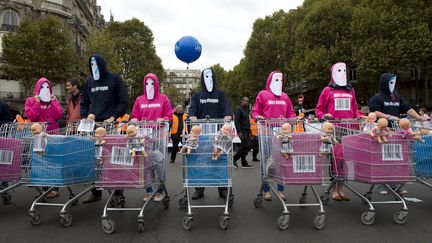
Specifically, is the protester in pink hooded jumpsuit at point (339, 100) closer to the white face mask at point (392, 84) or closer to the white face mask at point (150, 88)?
the white face mask at point (392, 84)

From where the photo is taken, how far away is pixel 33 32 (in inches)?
1095

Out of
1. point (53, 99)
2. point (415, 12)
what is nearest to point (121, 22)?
point (415, 12)

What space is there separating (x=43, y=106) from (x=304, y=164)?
14.3 ft

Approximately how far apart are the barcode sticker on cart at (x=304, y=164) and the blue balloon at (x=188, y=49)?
823cm

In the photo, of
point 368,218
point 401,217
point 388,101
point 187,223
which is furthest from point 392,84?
point 187,223

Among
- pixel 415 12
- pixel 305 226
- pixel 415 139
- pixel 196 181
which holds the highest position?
pixel 415 12

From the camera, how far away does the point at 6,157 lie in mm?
4914

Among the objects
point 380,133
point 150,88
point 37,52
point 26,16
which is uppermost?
point 26,16

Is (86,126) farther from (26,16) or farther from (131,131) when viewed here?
(26,16)

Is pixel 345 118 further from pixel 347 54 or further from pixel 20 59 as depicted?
pixel 20 59

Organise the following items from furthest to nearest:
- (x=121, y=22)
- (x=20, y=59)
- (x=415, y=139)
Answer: (x=121, y=22)
(x=20, y=59)
(x=415, y=139)

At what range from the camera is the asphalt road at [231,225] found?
4.12 m

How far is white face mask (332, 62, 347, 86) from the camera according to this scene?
5.89m

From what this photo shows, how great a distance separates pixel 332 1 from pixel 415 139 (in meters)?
27.4
